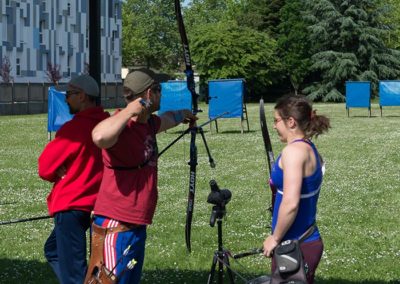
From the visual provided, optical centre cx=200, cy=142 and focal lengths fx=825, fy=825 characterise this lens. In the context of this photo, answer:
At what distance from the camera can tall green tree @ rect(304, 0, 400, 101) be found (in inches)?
2510

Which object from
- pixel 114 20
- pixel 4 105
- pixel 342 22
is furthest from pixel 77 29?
pixel 4 105

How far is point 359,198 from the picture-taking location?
11.8 meters

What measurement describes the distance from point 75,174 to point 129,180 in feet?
2.43

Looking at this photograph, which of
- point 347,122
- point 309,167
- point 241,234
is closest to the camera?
point 309,167

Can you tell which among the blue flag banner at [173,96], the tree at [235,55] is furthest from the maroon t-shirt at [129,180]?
the tree at [235,55]

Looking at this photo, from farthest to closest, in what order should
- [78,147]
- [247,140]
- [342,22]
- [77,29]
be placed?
1. [77,29]
2. [342,22]
3. [247,140]
4. [78,147]

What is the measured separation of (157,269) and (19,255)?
1560 millimetres

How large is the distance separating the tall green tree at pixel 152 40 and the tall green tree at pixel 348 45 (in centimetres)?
3110

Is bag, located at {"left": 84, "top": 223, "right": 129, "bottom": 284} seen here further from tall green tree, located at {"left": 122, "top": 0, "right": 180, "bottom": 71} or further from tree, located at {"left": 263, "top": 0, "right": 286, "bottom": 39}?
tall green tree, located at {"left": 122, "top": 0, "right": 180, "bottom": 71}

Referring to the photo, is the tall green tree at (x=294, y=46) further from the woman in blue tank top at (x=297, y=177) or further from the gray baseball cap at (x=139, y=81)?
the woman in blue tank top at (x=297, y=177)

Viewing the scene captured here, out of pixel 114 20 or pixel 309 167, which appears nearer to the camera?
pixel 309 167

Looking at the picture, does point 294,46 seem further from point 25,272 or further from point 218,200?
point 218,200

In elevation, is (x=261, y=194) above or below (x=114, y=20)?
below

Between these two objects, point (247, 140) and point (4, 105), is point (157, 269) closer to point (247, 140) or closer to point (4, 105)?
point (247, 140)
